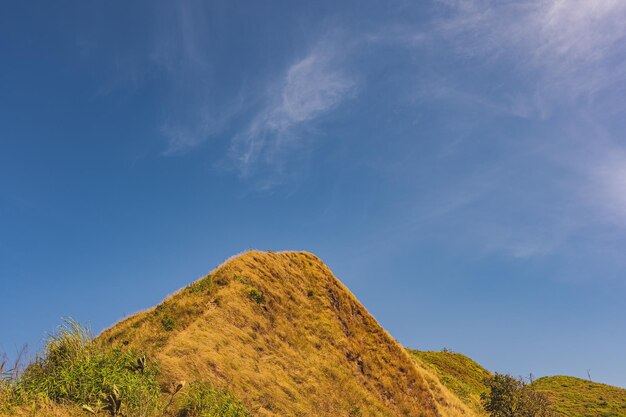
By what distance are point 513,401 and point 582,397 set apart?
59.0 m

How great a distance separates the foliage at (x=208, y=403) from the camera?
53.6 feet

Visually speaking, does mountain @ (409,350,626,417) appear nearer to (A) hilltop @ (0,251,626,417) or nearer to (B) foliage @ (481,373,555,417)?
(B) foliage @ (481,373,555,417)

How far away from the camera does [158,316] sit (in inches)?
977

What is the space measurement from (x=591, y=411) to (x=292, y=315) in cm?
7527

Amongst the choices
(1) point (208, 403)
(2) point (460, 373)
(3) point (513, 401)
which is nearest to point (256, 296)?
(1) point (208, 403)

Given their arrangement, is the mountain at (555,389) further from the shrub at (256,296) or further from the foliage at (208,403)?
the foliage at (208,403)

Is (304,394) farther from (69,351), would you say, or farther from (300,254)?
(300,254)

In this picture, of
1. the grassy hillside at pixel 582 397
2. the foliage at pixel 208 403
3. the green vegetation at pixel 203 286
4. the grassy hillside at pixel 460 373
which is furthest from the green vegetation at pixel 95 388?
the grassy hillside at pixel 582 397

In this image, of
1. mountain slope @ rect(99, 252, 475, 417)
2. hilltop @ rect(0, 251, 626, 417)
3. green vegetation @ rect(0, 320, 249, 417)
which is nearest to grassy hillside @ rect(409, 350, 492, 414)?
hilltop @ rect(0, 251, 626, 417)

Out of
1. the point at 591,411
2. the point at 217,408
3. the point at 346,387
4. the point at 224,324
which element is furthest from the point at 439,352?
the point at 217,408

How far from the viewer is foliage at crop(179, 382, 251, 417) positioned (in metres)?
16.3

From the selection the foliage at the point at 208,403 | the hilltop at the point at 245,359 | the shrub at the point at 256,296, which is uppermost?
the shrub at the point at 256,296

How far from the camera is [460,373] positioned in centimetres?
7138

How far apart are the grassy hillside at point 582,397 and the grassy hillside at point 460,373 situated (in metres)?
12.4
